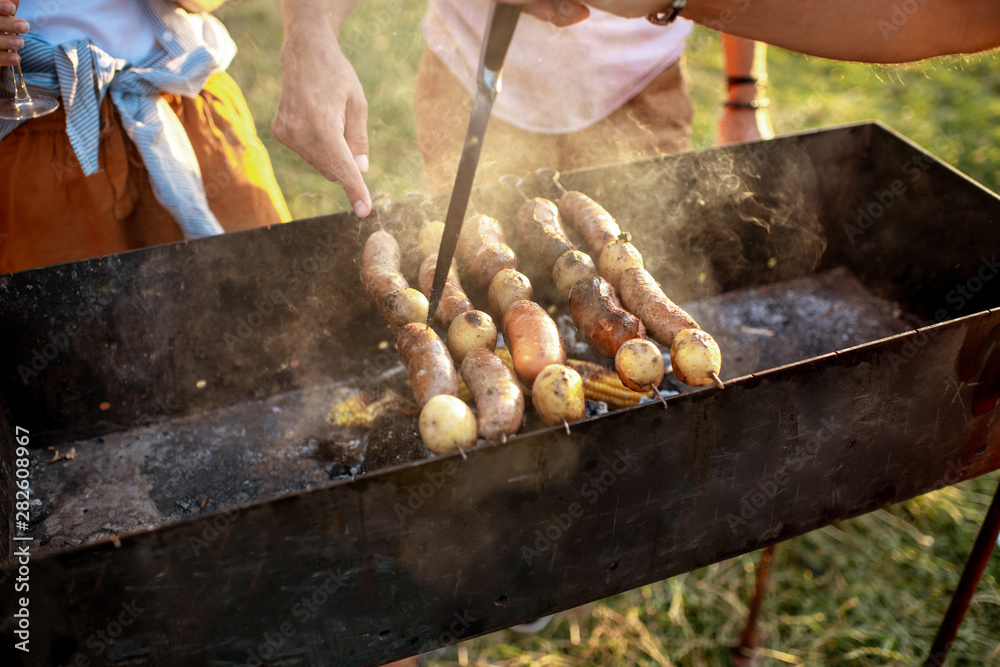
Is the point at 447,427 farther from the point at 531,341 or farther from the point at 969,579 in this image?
the point at 969,579

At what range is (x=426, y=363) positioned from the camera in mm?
2156

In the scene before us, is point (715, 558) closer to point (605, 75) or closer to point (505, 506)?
point (505, 506)

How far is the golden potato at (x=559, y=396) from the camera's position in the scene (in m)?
1.93

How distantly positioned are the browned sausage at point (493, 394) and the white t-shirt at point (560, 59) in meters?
1.95

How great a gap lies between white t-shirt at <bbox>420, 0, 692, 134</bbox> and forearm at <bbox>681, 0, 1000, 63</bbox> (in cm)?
110

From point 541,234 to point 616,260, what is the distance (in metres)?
0.36

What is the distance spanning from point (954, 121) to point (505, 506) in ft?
24.8

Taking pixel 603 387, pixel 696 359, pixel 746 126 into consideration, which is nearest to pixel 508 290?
pixel 603 387

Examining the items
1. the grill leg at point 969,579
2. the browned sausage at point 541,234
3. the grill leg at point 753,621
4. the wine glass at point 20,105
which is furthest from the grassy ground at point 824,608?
the wine glass at point 20,105

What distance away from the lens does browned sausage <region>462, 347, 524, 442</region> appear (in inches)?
75.7

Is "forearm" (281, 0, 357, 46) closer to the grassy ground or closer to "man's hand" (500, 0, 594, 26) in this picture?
"man's hand" (500, 0, 594, 26)

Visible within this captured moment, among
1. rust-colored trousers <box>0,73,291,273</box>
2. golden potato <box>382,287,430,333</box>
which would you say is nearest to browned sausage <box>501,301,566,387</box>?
golden potato <box>382,287,430,333</box>

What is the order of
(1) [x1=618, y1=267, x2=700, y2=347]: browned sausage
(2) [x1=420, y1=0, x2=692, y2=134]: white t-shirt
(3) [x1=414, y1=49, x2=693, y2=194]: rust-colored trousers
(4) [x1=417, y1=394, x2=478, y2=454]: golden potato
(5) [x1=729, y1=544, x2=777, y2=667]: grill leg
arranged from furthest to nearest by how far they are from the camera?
(3) [x1=414, y1=49, x2=693, y2=194]: rust-colored trousers < (2) [x1=420, y1=0, x2=692, y2=134]: white t-shirt < (5) [x1=729, y1=544, x2=777, y2=667]: grill leg < (1) [x1=618, y1=267, x2=700, y2=347]: browned sausage < (4) [x1=417, y1=394, x2=478, y2=454]: golden potato

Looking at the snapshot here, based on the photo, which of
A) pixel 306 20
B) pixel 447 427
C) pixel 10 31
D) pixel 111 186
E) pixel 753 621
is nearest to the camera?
pixel 447 427
